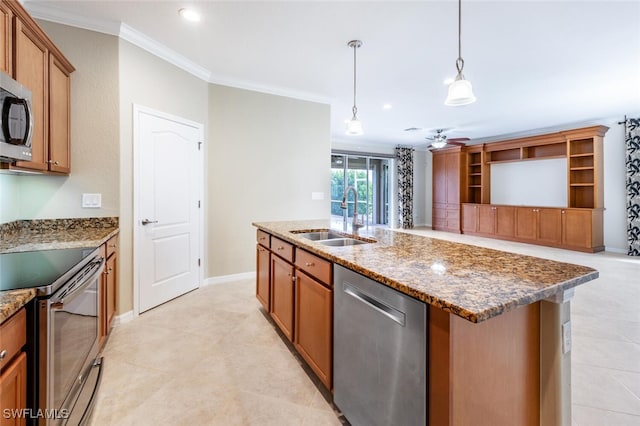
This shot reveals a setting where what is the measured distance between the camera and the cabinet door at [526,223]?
263 inches

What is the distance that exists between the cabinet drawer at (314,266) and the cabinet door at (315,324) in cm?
4

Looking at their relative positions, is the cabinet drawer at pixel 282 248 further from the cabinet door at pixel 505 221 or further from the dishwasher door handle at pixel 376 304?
the cabinet door at pixel 505 221

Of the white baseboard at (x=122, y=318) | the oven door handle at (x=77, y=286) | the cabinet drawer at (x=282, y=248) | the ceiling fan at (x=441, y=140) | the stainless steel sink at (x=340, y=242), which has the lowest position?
the white baseboard at (x=122, y=318)

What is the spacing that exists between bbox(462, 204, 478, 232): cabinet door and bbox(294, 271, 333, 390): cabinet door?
23.6ft

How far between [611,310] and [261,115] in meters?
4.60

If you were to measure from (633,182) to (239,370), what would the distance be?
24.5ft

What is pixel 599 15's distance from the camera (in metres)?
2.60

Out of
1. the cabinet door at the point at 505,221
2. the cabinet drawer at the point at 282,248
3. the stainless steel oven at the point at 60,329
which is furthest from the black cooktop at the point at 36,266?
the cabinet door at the point at 505,221

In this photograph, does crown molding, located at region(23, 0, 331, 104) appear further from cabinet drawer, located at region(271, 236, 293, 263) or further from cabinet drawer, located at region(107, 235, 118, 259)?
cabinet drawer, located at region(271, 236, 293, 263)

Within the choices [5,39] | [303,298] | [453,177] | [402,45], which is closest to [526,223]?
[453,177]

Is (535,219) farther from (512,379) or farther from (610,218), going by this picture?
(512,379)

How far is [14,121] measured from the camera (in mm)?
1599

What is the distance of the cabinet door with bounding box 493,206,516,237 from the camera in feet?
23.2

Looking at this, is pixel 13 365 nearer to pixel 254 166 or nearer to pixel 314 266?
pixel 314 266
